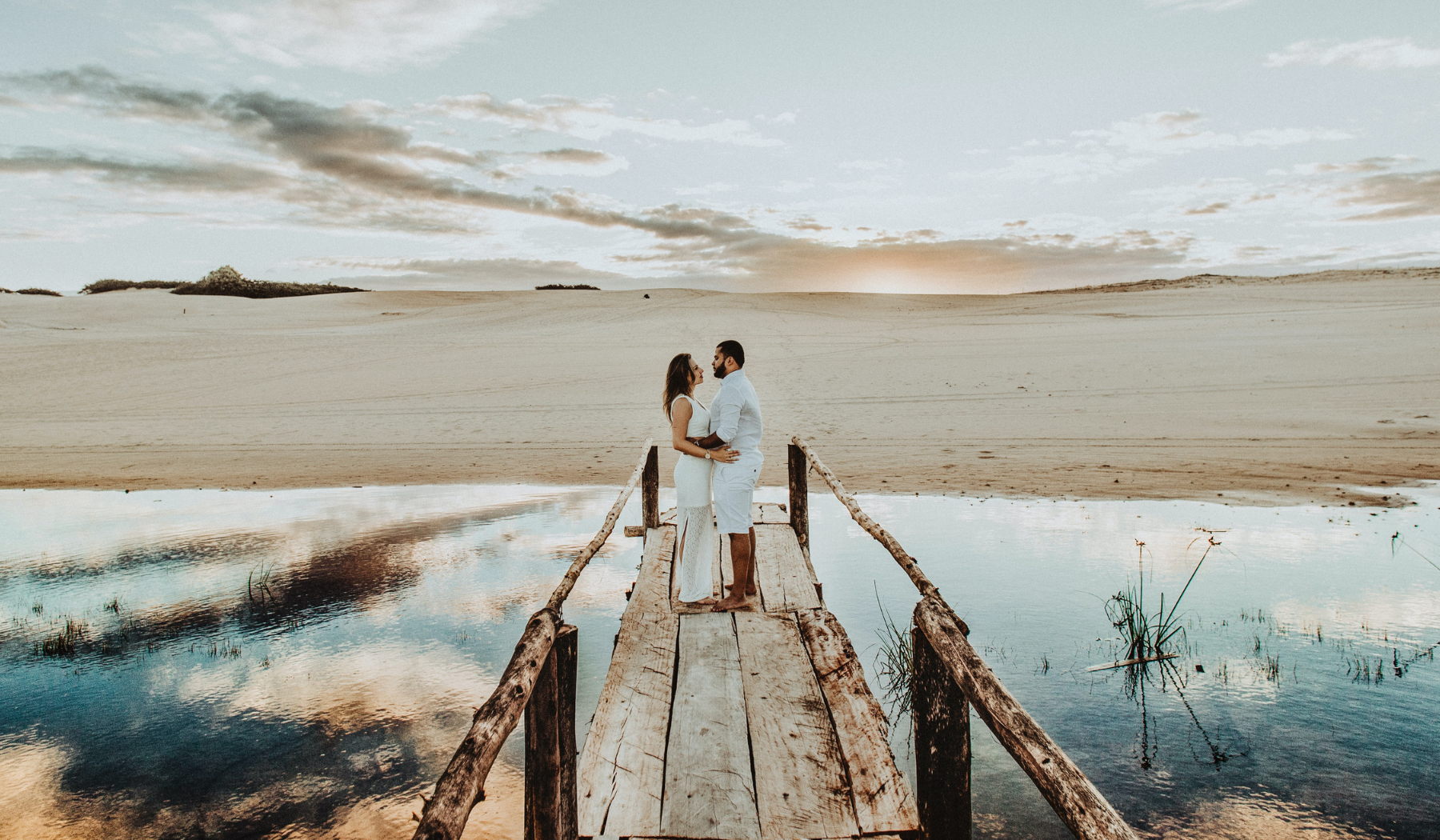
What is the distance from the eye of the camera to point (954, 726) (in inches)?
141

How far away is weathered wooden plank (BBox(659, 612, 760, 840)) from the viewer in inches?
149

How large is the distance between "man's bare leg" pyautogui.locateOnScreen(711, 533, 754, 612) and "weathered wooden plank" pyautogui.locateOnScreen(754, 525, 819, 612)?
0.25m

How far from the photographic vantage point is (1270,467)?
42.9ft

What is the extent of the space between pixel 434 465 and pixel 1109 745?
12.9 m

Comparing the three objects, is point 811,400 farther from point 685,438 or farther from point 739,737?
point 739,737

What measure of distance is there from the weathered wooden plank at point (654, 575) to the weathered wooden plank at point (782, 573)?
84 centimetres

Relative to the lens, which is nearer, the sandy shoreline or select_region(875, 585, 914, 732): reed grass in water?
select_region(875, 585, 914, 732): reed grass in water

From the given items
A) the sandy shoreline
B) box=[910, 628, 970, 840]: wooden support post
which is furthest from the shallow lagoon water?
the sandy shoreline

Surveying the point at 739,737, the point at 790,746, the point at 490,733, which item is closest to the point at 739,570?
the point at 739,737

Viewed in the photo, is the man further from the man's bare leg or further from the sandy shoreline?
the sandy shoreline

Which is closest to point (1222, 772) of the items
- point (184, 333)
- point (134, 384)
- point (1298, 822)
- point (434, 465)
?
point (1298, 822)

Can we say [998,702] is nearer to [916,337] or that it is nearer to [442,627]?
[442,627]

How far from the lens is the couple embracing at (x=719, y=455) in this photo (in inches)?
238

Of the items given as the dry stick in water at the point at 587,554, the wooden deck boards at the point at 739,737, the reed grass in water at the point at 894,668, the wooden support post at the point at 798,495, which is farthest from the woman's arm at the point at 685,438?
the wooden support post at the point at 798,495
